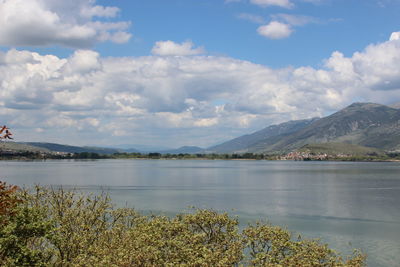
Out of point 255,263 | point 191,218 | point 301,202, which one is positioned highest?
point 191,218

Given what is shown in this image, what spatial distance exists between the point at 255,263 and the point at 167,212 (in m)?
69.3

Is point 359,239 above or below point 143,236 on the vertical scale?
below

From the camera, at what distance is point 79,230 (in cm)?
4191

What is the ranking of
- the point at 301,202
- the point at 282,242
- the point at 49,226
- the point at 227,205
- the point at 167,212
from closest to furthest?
the point at 282,242 → the point at 49,226 → the point at 167,212 → the point at 227,205 → the point at 301,202

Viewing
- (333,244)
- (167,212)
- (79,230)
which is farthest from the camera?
(167,212)

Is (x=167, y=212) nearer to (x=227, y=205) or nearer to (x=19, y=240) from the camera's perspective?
(x=227, y=205)

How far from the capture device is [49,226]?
34812mm

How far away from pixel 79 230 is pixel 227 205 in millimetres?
78153

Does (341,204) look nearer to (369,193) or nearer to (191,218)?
(369,193)

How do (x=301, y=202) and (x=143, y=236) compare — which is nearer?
(x=143, y=236)

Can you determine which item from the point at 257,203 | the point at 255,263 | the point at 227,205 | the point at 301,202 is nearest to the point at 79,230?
the point at 255,263

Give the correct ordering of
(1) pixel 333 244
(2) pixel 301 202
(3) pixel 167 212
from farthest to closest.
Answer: (2) pixel 301 202 → (3) pixel 167 212 → (1) pixel 333 244

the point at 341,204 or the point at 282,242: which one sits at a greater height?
the point at 282,242

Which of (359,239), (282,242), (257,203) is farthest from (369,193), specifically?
(282,242)
